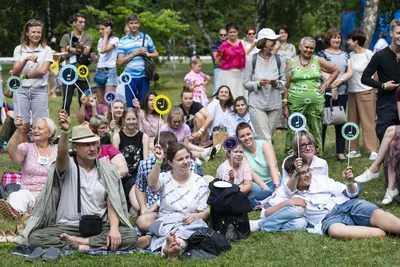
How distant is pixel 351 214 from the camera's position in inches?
283

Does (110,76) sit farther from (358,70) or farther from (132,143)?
(132,143)

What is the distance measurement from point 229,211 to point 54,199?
5.02ft

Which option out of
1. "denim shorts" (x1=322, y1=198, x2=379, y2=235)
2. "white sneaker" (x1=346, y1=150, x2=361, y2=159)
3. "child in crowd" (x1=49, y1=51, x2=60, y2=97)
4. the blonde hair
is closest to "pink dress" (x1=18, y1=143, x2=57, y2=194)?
the blonde hair

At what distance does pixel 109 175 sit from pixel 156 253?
2.56 ft

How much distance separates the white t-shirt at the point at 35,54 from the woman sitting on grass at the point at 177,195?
363cm

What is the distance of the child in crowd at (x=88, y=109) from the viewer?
11.5m

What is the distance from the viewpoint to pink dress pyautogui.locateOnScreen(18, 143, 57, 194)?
8117 millimetres

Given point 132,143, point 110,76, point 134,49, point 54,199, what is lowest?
point 54,199

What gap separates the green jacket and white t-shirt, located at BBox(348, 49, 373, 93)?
17.8ft

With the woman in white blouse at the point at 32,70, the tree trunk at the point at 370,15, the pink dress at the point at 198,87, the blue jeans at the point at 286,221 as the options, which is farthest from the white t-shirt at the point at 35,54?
the tree trunk at the point at 370,15

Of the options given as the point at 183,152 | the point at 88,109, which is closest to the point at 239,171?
the point at 183,152

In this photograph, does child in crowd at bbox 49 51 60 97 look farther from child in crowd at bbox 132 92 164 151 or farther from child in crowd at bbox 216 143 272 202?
child in crowd at bbox 216 143 272 202

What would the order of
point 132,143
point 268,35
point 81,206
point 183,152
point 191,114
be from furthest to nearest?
point 191,114 < point 268,35 < point 132,143 < point 183,152 < point 81,206

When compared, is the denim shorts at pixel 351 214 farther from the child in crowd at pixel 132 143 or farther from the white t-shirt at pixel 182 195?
the child in crowd at pixel 132 143
